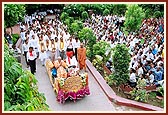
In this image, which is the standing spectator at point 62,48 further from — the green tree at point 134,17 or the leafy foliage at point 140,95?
the green tree at point 134,17

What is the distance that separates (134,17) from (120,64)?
10.4 m

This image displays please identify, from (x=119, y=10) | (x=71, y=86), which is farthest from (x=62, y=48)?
(x=119, y=10)

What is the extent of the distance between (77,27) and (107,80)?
760cm

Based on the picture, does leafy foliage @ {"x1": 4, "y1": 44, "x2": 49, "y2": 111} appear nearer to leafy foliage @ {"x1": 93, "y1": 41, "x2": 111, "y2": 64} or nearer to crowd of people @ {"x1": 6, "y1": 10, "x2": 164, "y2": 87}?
crowd of people @ {"x1": 6, "y1": 10, "x2": 164, "y2": 87}

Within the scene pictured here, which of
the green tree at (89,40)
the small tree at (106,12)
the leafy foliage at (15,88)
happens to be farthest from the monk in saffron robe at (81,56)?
the small tree at (106,12)

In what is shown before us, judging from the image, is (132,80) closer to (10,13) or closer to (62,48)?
(62,48)

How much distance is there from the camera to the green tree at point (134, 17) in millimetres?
20781

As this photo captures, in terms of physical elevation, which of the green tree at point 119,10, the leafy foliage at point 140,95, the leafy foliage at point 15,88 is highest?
the leafy foliage at point 15,88

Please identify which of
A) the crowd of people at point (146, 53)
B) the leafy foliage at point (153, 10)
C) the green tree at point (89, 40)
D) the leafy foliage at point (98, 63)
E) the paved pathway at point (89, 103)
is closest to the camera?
the paved pathway at point (89, 103)

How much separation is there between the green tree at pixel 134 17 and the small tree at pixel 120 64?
10069 mm

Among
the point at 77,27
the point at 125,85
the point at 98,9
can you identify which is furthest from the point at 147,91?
the point at 98,9

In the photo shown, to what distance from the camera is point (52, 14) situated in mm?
29922

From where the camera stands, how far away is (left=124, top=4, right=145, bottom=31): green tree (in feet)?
68.2

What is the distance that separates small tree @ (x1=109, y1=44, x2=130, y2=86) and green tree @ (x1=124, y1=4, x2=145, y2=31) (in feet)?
33.0
